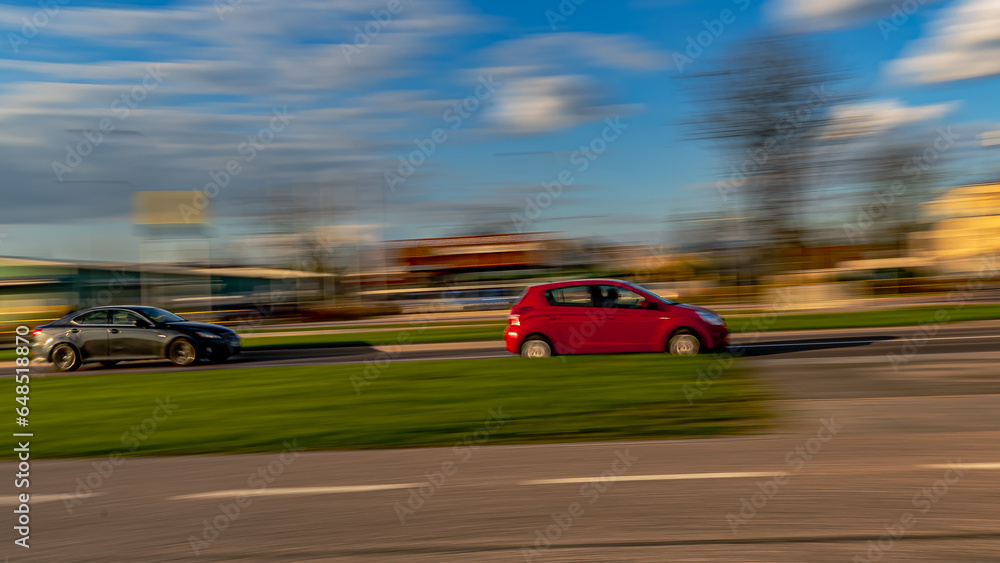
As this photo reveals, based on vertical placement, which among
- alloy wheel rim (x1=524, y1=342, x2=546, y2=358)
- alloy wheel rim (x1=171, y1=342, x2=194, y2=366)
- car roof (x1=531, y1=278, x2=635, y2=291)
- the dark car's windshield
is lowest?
alloy wheel rim (x1=171, y1=342, x2=194, y2=366)

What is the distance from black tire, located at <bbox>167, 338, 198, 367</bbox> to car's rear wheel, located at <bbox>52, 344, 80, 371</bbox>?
2.17 meters

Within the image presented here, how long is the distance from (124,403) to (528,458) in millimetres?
6503

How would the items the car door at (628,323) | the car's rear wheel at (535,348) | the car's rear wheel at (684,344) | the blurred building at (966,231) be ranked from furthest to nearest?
1. the blurred building at (966,231)
2. the car's rear wheel at (535,348)
3. the car door at (628,323)
4. the car's rear wheel at (684,344)

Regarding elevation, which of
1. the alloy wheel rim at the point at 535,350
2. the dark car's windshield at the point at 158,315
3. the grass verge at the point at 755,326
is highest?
the dark car's windshield at the point at 158,315

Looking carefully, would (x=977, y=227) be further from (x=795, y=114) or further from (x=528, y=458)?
(x=528, y=458)

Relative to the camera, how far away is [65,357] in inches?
711

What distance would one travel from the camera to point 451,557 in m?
4.22

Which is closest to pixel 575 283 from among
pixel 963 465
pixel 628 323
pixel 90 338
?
pixel 628 323

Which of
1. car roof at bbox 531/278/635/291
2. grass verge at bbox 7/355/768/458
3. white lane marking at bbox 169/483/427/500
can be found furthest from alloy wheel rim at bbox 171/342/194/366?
white lane marking at bbox 169/483/427/500

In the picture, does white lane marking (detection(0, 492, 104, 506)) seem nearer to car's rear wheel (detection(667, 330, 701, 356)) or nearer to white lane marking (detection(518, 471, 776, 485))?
white lane marking (detection(518, 471, 776, 485))

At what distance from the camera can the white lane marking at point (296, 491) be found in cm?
555

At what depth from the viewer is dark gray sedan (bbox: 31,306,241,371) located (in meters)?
18.0

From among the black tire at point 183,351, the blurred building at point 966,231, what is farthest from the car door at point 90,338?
the blurred building at point 966,231

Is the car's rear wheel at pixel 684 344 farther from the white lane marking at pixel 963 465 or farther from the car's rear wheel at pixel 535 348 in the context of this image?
the white lane marking at pixel 963 465
